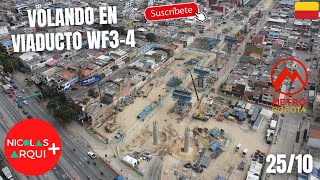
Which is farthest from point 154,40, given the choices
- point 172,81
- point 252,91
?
point 252,91

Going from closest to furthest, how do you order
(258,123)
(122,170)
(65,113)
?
(122,170) → (65,113) → (258,123)

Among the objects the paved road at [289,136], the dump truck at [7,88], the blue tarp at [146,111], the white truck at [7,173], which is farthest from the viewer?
the dump truck at [7,88]

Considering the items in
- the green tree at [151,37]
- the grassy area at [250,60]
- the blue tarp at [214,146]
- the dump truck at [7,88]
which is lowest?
the blue tarp at [214,146]

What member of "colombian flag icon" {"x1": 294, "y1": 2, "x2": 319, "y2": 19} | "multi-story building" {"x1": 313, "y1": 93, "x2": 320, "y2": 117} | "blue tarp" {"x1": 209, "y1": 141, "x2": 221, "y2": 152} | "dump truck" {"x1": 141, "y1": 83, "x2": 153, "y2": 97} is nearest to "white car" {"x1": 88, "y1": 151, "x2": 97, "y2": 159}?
"blue tarp" {"x1": 209, "y1": 141, "x2": 221, "y2": 152}

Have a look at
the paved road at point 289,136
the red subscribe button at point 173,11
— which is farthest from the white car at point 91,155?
the paved road at point 289,136

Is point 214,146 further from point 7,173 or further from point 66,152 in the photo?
point 7,173

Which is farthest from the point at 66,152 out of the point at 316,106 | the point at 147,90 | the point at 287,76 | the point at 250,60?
the point at 287,76

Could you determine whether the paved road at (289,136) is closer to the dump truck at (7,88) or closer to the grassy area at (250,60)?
the grassy area at (250,60)
